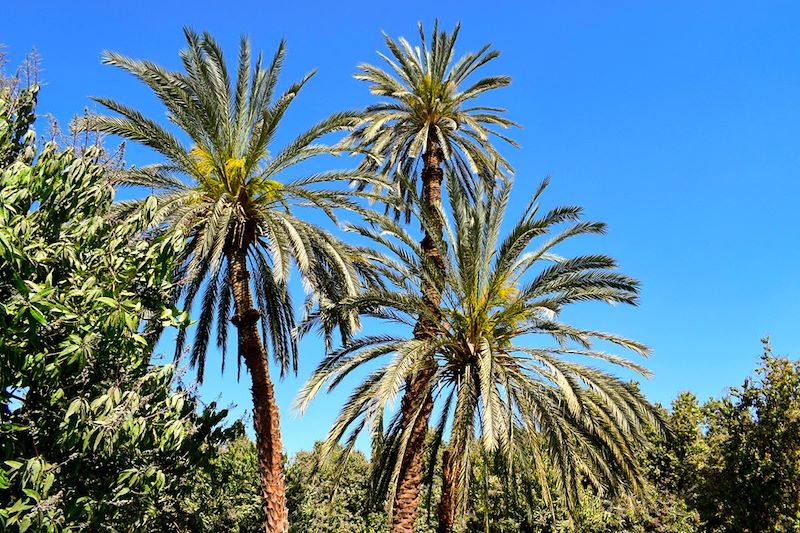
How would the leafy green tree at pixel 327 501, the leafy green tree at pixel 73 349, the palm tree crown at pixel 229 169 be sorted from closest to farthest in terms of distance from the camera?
1. the leafy green tree at pixel 73 349
2. the palm tree crown at pixel 229 169
3. the leafy green tree at pixel 327 501

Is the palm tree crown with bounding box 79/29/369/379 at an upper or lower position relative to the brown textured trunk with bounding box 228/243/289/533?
upper

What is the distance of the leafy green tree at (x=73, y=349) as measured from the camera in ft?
25.2

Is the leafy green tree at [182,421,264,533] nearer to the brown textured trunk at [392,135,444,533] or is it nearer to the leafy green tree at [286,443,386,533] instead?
the leafy green tree at [286,443,386,533]

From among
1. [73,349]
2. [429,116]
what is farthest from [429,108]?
[73,349]

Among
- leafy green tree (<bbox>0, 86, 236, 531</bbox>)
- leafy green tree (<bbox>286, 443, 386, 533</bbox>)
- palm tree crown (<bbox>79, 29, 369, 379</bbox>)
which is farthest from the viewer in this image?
leafy green tree (<bbox>286, 443, 386, 533</bbox>)

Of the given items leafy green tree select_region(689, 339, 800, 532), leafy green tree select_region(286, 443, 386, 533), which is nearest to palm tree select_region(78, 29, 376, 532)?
leafy green tree select_region(286, 443, 386, 533)

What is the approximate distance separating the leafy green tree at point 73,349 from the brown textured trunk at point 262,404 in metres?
3.63

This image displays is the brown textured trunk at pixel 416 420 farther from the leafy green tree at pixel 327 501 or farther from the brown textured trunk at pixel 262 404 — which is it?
the leafy green tree at pixel 327 501

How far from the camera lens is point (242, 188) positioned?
14164 mm

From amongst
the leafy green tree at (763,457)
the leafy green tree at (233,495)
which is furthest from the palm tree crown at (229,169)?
the leafy green tree at (763,457)

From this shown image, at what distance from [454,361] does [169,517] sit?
624cm

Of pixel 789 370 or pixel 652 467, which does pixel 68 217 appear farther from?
pixel 652 467

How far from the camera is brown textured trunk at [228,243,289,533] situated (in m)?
13.6

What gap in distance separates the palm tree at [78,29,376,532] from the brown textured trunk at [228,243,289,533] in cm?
2
